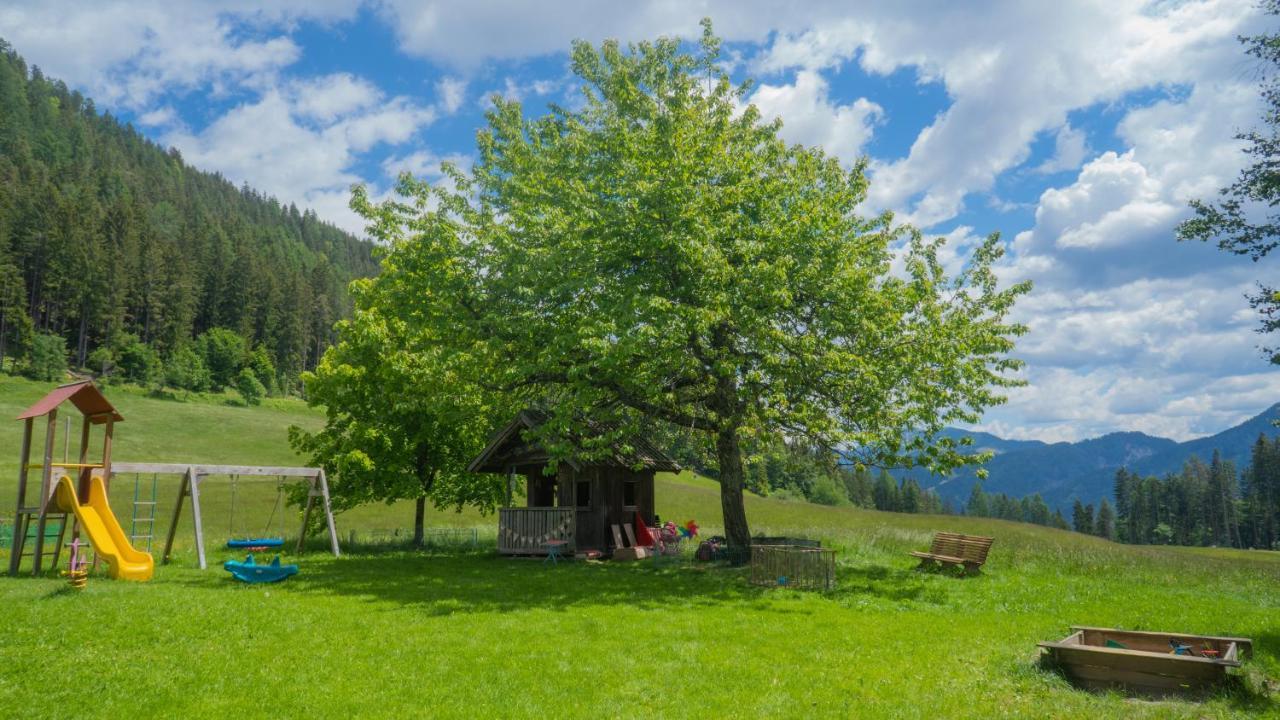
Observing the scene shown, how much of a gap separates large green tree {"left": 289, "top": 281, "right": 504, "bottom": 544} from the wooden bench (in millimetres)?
15451

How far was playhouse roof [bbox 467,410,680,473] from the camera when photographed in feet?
83.0

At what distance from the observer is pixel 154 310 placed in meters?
92.7

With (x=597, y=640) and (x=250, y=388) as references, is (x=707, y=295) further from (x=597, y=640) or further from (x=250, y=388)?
(x=250, y=388)

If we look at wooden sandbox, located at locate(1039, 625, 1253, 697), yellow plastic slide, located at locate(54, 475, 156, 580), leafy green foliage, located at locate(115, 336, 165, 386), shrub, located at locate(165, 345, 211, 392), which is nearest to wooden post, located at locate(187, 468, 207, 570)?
yellow plastic slide, located at locate(54, 475, 156, 580)

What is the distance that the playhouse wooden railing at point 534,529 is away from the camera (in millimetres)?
25453

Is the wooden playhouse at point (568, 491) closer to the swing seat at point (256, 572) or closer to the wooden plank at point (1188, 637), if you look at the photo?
the swing seat at point (256, 572)

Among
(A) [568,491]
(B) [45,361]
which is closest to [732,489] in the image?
(A) [568,491]

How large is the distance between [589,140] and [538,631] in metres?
16.5

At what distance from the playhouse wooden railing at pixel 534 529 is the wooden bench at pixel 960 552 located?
11456 mm

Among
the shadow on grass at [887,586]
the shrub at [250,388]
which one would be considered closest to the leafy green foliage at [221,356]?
the shrub at [250,388]

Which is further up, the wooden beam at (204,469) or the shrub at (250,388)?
the shrub at (250,388)

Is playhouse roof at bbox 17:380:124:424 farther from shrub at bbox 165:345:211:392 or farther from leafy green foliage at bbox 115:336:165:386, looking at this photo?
shrub at bbox 165:345:211:392

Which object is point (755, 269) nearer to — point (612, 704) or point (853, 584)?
point (853, 584)

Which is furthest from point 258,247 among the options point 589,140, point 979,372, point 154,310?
point 979,372
